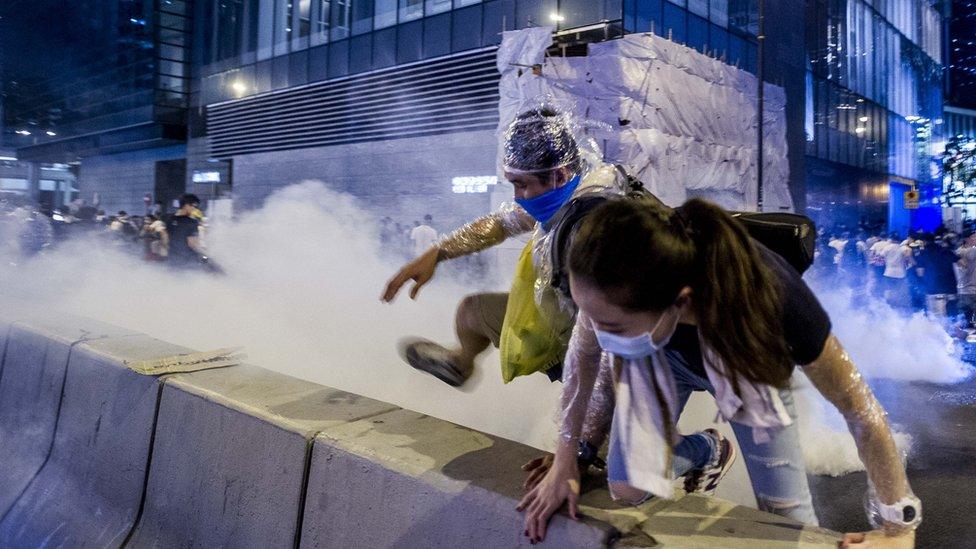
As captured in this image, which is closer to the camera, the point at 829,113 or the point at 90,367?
the point at 90,367

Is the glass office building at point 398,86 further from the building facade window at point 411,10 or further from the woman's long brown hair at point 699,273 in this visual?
the woman's long brown hair at point 699,273

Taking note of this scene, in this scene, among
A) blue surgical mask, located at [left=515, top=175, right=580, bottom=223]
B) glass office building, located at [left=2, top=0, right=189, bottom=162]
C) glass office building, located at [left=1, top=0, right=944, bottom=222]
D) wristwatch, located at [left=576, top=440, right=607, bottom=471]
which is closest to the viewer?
wristwatch, located at [left=576, top=440, right=607, bottom=471]

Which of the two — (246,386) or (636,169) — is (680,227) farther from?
(636,169)

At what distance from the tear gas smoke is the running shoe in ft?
3.88

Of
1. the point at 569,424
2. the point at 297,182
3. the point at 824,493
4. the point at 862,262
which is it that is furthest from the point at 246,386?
the point at 297,182

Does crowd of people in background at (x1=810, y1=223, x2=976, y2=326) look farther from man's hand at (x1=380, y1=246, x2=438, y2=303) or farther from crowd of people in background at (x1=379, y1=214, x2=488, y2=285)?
man's hand at (x1=380, y1=246, x2=438, y2=303)

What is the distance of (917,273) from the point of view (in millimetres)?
12453

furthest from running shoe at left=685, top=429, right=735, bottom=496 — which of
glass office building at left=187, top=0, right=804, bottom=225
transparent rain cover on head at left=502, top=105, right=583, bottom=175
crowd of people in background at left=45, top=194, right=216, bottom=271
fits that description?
glass office building at left=187, top=0, right=804, bottom=225

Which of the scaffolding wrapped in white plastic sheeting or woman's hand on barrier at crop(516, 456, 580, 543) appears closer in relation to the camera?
woman's hand on barrier at crop(516, 456, 580, 543)

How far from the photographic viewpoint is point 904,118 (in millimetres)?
31750

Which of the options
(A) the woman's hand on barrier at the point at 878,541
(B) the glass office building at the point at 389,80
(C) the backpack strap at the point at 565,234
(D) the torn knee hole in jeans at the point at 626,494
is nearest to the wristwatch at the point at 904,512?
(A) the woman's hand on barrier at the point at 878,541

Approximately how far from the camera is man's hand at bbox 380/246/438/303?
113 inches

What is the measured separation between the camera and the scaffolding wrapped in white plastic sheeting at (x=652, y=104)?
12.0m

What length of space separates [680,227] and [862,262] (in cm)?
1764
